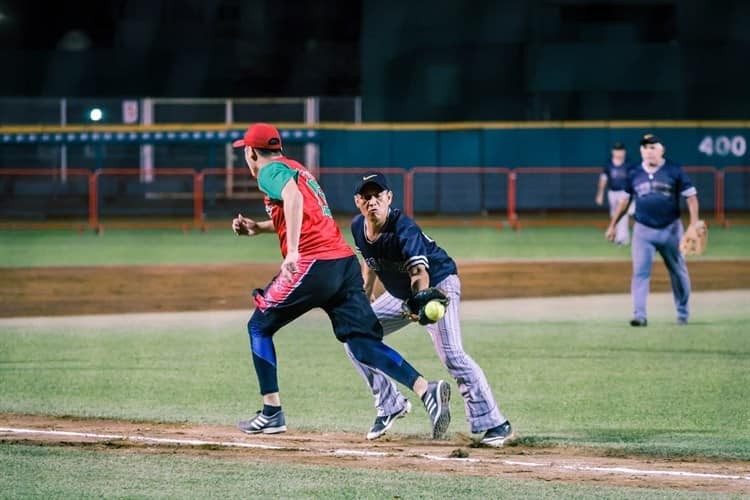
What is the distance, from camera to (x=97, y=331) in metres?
13.9

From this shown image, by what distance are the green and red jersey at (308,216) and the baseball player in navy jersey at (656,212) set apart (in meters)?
6.69

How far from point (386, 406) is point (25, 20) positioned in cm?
3762

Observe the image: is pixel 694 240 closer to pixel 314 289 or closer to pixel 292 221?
pixel 314 289

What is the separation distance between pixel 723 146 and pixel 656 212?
25.0m

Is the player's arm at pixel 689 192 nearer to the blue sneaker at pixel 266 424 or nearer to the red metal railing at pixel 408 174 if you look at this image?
the blue sneaker at pixel 266 424

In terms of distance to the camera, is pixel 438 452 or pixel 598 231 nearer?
pixel 438 452

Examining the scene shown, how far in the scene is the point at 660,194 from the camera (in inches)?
544

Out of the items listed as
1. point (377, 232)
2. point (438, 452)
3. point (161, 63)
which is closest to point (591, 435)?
point (438, 452)

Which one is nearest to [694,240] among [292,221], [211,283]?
[292,221]

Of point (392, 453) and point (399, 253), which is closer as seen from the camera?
point (392, 453)

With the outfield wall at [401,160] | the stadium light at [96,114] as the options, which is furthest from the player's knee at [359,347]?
the stadium light at [96,114]

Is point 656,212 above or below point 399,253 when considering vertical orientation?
above

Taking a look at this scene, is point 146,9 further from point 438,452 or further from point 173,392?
point 438,452

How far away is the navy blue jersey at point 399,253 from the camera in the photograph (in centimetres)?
757
